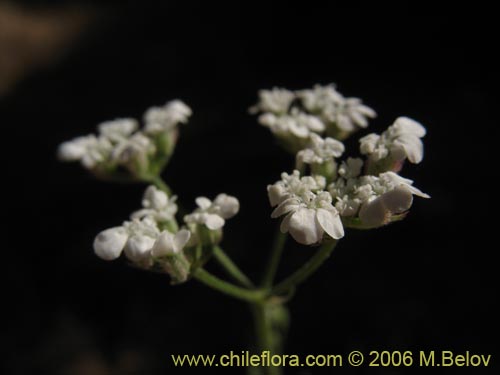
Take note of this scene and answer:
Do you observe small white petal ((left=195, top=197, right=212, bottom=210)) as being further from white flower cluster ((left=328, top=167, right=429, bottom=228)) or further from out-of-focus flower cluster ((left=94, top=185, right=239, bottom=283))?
white flower cluster ((left=328, top=167, right=429, bottom=228))

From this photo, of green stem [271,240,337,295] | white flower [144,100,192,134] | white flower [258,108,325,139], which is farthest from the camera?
white flower [144,100,192,134]

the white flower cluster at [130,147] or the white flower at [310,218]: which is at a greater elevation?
the white flower cluster at [130,147]

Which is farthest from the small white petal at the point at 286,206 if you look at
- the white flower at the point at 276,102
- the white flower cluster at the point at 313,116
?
the white flower at the point at 276,102

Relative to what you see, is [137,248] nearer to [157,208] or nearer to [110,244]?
[110,244]

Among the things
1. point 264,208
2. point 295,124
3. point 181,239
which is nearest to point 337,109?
point 295,124

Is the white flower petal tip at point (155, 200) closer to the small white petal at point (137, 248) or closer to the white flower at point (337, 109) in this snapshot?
the small white petal at point (137, 248)

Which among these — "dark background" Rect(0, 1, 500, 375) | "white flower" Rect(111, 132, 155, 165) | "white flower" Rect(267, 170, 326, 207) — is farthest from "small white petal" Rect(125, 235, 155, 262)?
"dark background" Rect(0, 1, 500, 375)
